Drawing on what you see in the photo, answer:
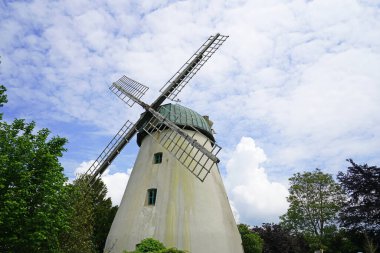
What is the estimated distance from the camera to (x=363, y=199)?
99.6 feet

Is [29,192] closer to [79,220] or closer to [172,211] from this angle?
[79,220]

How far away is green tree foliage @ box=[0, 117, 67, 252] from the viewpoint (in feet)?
45.8

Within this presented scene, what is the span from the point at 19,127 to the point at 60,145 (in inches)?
87.4

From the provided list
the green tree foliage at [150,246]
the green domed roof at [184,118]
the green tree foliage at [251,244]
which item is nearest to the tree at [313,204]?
the green tree foliage at [251,244]

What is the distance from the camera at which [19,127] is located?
16609 millimetres

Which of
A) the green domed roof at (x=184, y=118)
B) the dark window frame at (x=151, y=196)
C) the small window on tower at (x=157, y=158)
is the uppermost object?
the green domed roof at (x=184, y=118)

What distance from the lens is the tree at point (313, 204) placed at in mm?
35031

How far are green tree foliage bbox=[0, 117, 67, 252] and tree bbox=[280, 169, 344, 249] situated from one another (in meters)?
27.6

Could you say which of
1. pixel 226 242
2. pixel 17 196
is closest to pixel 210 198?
pixel 226 242

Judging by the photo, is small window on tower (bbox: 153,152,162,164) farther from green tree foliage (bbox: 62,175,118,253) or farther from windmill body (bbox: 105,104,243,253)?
green tree foliage (bbox: 62,175,118,253)

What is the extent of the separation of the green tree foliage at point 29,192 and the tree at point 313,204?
27.6 m

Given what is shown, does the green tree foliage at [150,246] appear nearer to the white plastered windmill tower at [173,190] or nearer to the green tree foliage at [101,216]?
the white plastered windmill tower at [173,190]

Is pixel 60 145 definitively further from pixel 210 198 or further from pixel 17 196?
pixel 210 198

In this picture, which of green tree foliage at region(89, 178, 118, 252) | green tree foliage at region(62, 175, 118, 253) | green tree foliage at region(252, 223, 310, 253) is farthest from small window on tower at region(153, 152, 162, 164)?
green tree foliage at region(252, 223, 310, 253)
